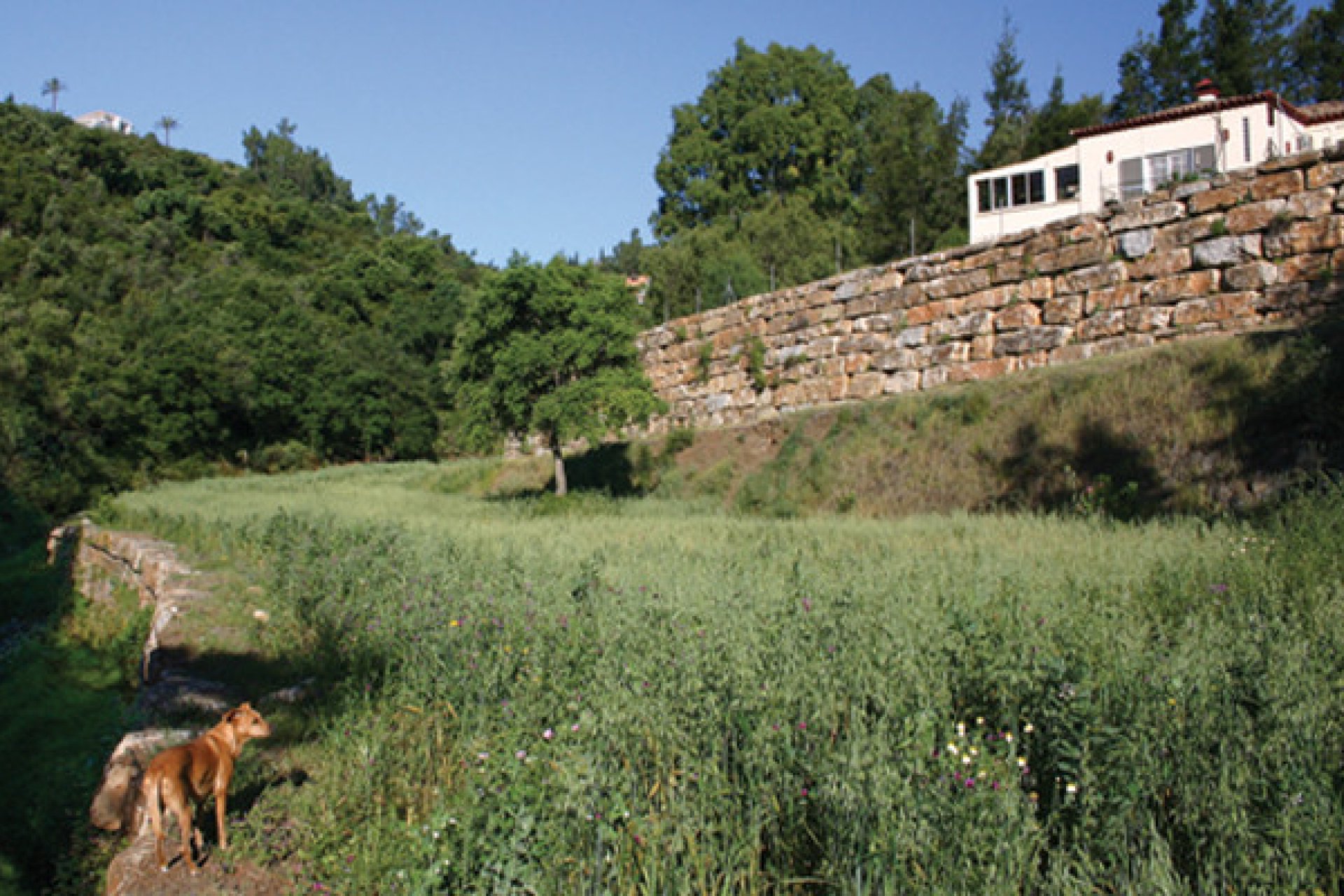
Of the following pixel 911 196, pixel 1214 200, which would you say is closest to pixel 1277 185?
pixel 1214 200

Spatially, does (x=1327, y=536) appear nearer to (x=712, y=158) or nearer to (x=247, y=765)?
(x=247, y=765)

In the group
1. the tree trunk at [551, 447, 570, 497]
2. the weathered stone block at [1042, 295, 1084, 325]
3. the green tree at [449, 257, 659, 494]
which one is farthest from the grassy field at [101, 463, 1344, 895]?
the tree trunk at [551, 447, 570, 497]

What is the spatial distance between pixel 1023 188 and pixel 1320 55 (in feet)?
64.2

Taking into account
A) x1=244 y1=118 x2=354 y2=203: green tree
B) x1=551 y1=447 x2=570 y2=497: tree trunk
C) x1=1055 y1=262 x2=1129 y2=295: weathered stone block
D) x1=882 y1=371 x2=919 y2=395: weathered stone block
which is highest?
x1=244 y1=118 x2=354 y2=203: green tree

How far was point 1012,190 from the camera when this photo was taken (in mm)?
28422

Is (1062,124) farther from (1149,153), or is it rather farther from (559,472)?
(559,472)

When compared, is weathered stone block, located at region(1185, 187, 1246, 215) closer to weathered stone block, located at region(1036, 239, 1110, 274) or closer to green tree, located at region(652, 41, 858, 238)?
weathered stone block, located at region(1036, 239, 1110, 274)

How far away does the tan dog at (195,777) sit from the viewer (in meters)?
3.33

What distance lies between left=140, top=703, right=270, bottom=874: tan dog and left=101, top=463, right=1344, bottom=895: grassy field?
0.22m

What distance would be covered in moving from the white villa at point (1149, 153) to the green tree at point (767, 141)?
1973 cm

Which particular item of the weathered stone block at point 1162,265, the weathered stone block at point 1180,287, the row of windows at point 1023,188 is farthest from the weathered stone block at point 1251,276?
the row of windows at point 1023,188

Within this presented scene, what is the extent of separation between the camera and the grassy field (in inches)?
110

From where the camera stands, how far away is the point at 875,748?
309 cm

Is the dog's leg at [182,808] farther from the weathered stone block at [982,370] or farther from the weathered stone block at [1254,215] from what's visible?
the weathered stone block at [982,370]
